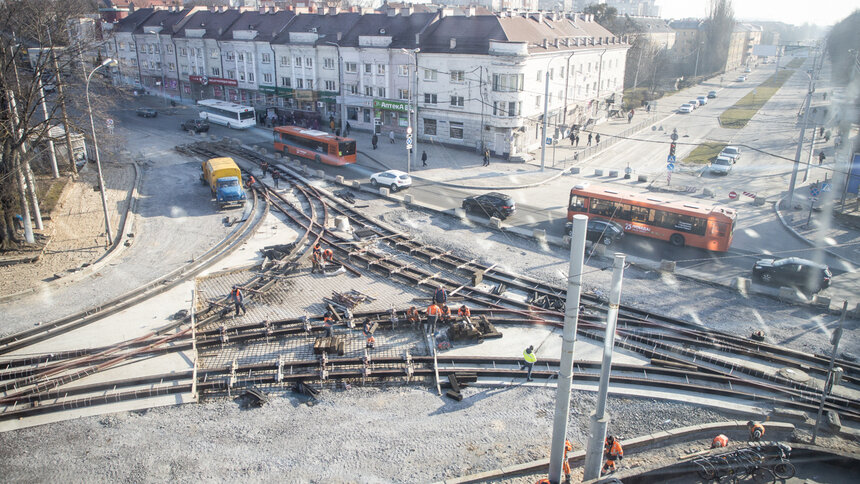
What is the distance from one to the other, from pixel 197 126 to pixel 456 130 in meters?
25.1

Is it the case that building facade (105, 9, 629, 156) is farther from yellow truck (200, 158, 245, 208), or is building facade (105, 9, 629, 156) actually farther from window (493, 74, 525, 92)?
yellow truck (200, 158, 245, 208)

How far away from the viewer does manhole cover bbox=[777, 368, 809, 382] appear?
17.8 metres

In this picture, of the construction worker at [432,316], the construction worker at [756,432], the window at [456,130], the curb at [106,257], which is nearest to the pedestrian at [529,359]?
the construction worker at [432,316]

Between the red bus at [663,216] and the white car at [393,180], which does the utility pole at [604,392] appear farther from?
the white car at [393,180]

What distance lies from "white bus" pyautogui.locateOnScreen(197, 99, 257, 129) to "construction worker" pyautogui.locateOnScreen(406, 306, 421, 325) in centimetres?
4338

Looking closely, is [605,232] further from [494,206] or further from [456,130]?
[456,130]

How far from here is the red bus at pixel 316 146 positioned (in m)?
43.1

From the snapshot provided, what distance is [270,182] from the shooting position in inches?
1547

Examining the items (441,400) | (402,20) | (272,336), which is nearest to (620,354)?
(441,400)

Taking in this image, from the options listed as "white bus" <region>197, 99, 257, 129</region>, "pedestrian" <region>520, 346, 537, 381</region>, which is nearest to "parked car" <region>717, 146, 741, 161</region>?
"pedestrian" <region>520, 346, 537, 381</region>

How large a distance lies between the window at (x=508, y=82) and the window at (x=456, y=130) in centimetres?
509

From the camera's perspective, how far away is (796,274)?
2347 cm

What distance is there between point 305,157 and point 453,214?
Result: 17751 mm

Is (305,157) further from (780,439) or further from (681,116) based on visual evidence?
(681,116)
